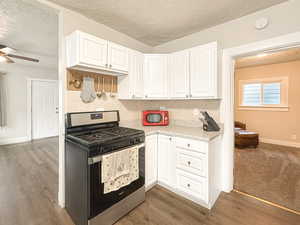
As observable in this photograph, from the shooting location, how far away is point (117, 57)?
2.12 m

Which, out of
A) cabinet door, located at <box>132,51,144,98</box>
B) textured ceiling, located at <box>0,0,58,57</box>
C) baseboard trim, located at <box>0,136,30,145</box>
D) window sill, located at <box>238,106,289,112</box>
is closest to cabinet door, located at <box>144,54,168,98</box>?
cabinet door, located at <box>132,51,144,98</box>

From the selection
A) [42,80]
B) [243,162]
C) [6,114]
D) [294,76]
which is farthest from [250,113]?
[6,114]

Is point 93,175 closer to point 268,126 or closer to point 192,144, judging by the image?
point 192,144

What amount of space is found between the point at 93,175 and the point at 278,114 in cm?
557

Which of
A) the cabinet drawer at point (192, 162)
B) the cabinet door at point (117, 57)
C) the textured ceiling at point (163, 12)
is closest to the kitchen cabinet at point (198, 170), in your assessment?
the cabinet drawer at point (192, 162)

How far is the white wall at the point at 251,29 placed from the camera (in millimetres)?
1785

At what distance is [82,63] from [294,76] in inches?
222

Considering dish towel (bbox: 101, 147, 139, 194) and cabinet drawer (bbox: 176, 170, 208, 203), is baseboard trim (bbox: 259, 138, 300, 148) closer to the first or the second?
cabinet drawer (bbox: 176, 170, 208, 203)

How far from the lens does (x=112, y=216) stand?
64.7 inches

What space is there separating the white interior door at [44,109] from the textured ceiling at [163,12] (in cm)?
436

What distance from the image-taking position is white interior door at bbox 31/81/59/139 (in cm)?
520

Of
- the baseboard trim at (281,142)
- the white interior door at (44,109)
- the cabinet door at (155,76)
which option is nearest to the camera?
the cabinet door at (155,76)

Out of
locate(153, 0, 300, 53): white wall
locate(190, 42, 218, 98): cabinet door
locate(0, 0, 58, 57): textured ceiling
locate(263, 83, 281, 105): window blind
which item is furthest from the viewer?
locate(263, 83, 281, 105): window blind

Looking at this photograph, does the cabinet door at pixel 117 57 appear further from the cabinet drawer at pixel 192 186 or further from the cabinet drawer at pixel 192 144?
the cabinet drawer at pixel 192 186
